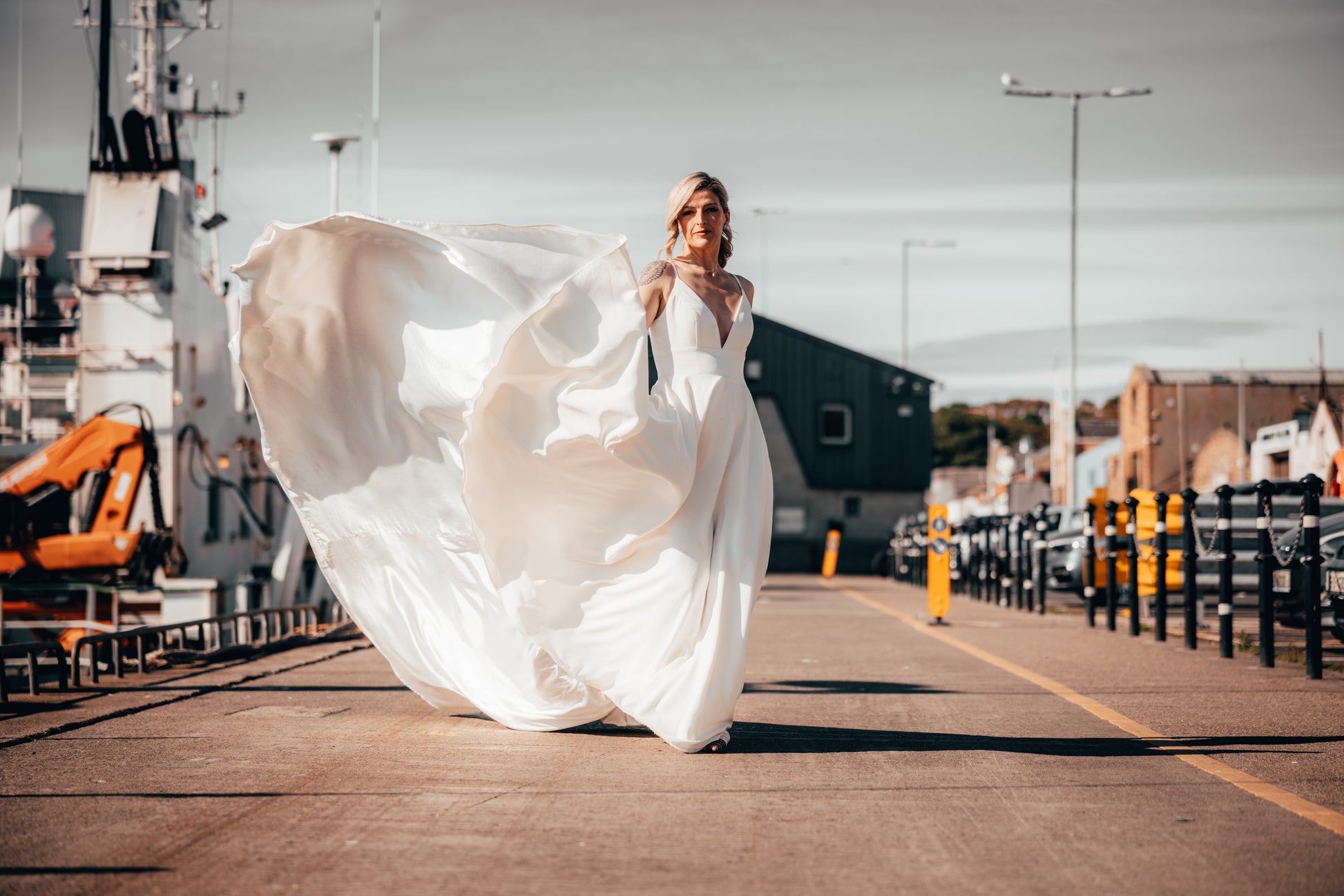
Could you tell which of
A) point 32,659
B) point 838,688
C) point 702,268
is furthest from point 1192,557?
point 32,659

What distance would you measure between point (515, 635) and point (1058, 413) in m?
79.0

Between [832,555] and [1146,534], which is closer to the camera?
[1146,534]

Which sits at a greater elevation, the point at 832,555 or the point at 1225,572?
the point at 1225,572

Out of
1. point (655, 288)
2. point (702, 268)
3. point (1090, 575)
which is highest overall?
point (702, 268)

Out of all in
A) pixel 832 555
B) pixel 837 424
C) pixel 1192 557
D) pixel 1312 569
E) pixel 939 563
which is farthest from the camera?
pixel 837 424

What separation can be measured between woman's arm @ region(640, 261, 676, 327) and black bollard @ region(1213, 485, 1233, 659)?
6.39 meters

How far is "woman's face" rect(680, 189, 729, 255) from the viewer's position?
20.5ft

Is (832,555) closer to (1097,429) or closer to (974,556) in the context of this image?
(974,556)

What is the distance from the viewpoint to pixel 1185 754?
5.99m

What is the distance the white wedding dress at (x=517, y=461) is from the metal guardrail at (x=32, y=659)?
90.6 inches

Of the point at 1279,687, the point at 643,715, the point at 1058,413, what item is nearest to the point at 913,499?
the point at 1058,413

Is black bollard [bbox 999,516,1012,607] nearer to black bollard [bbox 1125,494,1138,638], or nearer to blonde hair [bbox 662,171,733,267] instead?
black bollard [bbox 1125,494,1138,638]

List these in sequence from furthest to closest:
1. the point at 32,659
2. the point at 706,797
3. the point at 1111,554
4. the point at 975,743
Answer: the point at 1111,554
the point at 32,659
the point at 975,743
the point at 706,797

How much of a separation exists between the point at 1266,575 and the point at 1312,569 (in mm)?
642
